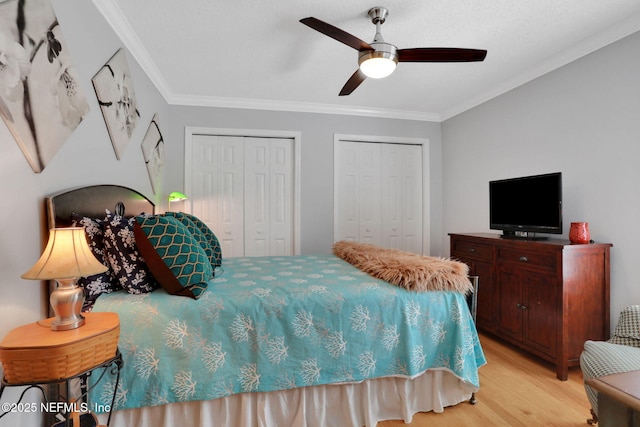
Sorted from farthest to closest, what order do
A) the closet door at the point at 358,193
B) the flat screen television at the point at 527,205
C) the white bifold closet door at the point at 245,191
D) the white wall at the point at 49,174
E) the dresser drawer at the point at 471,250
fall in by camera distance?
the closet door at the point at 358,193 < the white bifold closet door at the point at 245,191 < the dresser drawer at the point at 471,250 < the flat screen television at the point at 527,205 < the white wall at the point at 49,174

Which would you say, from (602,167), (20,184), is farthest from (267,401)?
(602,167)

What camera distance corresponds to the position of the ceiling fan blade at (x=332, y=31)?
5.62 feet

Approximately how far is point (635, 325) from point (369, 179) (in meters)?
2.88

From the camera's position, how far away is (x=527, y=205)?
8.71ft

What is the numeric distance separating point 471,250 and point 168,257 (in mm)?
2720

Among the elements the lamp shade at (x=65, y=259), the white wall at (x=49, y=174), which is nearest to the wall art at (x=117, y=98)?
the white wall at (x=49, y=174)

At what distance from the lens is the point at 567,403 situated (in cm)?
186

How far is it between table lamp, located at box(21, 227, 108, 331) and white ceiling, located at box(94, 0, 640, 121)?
A: 65.5 inches

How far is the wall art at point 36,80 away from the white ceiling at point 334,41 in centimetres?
66

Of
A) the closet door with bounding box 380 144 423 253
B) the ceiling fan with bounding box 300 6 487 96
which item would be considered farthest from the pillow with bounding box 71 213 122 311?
the closet door with bounding box 380 144 423 253

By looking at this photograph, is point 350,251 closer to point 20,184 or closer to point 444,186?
point 20,184

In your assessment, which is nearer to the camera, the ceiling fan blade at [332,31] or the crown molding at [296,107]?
the ceiling fan blade at [332,31]

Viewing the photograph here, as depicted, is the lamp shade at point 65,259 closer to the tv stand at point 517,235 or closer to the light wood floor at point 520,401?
the light wood floor at point 520,401

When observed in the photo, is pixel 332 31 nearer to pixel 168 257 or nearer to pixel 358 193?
pixel 168 257
